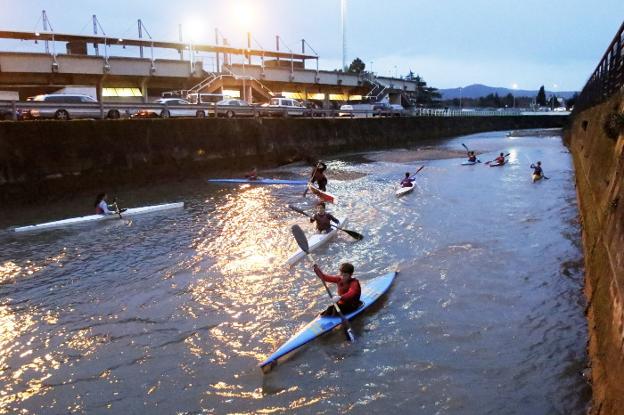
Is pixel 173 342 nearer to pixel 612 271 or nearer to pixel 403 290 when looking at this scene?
pixel 403 290

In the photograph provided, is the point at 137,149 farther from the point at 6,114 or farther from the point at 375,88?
the point at 375,88

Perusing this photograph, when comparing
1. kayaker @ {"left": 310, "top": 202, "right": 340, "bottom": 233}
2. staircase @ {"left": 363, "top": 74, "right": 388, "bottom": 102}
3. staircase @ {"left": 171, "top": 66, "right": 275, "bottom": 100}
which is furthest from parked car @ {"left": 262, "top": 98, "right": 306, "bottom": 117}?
staircase @ {"left": 363, "top": 74, "right": 388, "bottom": 102}

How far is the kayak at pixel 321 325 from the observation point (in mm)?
7072

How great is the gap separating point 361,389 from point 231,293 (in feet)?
13.3

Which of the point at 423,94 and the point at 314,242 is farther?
the point at 423,94

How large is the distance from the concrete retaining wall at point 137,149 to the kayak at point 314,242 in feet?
37.6

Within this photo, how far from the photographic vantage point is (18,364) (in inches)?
289

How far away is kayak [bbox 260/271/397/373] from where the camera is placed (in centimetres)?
707

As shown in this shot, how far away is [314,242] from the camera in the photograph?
13000mm

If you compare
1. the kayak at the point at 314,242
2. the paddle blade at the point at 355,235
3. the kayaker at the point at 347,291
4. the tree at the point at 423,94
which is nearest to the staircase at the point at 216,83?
the kayak at the point at 314,242

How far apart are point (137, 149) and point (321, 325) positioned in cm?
1723

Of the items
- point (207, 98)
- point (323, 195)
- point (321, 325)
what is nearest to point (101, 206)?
point (323, 195)

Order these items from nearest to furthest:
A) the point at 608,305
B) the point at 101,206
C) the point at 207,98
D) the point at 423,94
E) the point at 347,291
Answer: the point at 608,305
the point at 347,291
the point at 101,206
the point at 207,98
the point at 423,94

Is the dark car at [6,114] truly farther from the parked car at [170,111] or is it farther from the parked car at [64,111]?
the parked car at [170,111]
